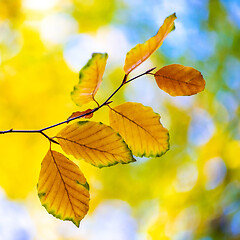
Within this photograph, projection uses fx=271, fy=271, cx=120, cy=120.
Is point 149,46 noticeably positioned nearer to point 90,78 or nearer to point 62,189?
point 90,78

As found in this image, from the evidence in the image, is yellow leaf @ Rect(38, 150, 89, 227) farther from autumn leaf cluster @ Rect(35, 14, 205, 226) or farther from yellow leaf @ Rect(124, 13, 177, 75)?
yellow leaf @ Rect(124, 13, 177, 75)

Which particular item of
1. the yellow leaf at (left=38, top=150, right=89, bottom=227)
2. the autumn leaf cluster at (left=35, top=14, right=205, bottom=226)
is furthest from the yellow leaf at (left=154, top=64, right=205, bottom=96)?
the yellow leaf at (left=38, top=150, right=89, bottom=227)

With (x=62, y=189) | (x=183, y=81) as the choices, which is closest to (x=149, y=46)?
(x=183, y=81)

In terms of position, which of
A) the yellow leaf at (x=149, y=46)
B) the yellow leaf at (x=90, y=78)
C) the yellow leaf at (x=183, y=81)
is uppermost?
the yellow leaf at (x=149, y=46)

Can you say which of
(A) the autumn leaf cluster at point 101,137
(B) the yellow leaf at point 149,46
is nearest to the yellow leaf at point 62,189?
(A) the autumn leaf cluster at point 101,137

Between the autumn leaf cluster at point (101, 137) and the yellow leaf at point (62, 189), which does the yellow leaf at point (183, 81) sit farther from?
the yellow leaf at point (62, 189)
